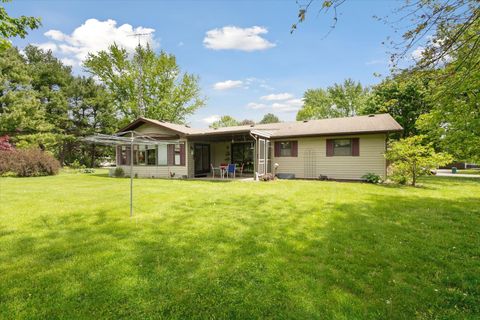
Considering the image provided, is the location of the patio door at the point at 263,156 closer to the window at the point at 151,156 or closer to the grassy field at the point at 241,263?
the window at the point at 151,156

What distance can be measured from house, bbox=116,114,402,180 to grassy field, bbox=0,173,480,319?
6.67m

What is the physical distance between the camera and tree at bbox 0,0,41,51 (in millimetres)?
4746

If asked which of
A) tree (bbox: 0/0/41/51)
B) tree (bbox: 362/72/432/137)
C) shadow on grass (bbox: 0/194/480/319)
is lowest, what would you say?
shadow on grass (bbox: 0/194/480/319)

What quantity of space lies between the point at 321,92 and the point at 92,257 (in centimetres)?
4550

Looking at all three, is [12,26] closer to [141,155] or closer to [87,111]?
[141,155]

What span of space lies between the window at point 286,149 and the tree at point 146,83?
19.5m

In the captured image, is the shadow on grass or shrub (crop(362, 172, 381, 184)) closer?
the shadow on grass

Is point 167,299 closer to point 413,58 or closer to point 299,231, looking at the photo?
point 299,231

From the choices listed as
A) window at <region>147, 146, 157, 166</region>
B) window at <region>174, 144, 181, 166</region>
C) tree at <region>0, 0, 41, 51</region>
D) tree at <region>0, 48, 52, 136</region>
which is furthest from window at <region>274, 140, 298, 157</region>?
tree at <region>0, 48, 52, 136</region>

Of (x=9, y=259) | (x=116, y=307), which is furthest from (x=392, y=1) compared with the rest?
(x=9, y=259)

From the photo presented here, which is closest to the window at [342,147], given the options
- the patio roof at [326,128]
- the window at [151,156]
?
the patio roof at [326,128]

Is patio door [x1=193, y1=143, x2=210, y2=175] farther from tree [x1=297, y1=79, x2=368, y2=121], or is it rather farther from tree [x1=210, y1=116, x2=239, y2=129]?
tree [x1=210, y1=116, x2=239, y2=129]

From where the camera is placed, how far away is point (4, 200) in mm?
7863

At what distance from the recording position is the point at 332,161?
1387 cm
